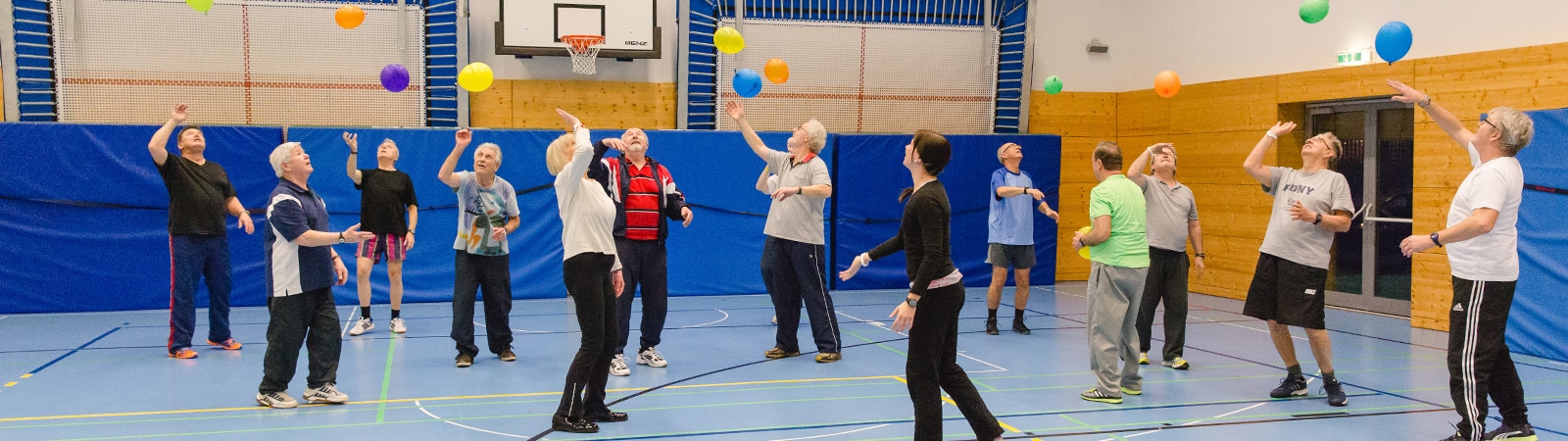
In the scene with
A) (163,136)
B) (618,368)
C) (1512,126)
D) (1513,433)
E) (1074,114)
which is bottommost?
(618,368)

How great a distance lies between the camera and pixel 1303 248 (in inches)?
235

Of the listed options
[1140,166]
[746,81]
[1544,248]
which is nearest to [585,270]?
[1140,166]

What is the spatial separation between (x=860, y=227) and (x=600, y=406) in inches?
288

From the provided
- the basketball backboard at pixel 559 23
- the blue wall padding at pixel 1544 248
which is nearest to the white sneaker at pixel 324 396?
the basketball backboard at pixel 559 23

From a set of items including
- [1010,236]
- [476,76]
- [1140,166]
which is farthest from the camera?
[476,76]

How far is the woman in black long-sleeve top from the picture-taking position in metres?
4.27

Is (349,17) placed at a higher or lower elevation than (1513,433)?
higher

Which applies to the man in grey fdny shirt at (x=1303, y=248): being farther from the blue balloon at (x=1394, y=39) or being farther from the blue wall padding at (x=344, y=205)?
the blue wall padding at (x=344, y=205)

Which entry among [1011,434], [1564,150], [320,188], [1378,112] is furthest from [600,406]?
[1378,112]

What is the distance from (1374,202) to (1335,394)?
5.43 meters

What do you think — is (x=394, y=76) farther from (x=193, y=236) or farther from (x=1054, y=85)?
(x=1054, y=85)

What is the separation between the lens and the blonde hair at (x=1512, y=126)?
4828mm

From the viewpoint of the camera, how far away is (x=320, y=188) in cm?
1067

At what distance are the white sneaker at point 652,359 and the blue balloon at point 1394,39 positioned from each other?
17.8 ft
